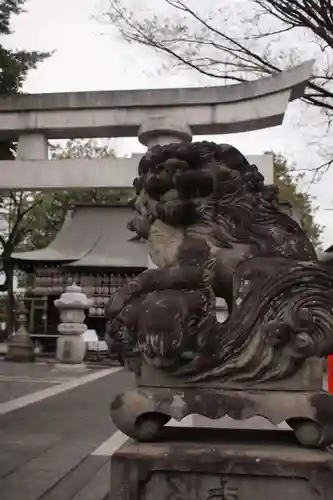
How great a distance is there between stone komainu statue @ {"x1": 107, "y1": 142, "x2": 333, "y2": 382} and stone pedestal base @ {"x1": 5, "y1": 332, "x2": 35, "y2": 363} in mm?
13370

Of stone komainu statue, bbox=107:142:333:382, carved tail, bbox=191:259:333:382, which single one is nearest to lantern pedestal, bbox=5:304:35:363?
stone komainu statue, bbox=107:142:333:382

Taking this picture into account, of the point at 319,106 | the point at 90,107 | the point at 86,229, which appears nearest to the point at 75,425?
the point at 90,107

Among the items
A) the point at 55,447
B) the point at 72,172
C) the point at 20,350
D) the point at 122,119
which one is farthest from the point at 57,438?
the point at 20,350

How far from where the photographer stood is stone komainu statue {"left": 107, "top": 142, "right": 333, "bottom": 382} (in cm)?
243

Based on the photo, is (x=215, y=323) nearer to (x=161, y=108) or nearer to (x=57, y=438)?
(x=57, y=438)

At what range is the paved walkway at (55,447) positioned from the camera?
358 centimetres

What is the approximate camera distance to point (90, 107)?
8.34 metres

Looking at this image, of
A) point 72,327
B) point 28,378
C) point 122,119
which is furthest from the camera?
point 72,327

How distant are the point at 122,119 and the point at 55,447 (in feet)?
16.1

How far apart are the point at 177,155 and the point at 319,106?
290 inches

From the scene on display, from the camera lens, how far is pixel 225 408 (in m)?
2.43

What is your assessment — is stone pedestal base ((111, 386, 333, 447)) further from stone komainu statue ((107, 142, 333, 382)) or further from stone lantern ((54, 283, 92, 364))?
stone lantern ((54, 283, 92, 364))

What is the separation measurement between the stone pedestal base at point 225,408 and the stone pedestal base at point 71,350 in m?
11.4

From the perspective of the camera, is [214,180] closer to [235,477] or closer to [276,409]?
[276,409]
